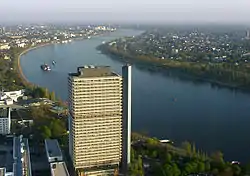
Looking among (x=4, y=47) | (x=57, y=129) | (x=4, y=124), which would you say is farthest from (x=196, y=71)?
(x=4, y=47)

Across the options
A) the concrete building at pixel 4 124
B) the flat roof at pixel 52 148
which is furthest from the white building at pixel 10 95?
the flat roof at pixel 52 148

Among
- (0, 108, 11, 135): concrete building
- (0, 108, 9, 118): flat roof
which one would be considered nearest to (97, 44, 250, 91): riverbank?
(0, 108, 9, 118): flat roof

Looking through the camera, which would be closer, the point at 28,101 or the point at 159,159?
the point at 159,159

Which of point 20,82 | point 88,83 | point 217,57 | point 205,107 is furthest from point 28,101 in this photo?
point 217,57

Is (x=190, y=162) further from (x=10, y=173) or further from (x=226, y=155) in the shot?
(x=10, y=173)

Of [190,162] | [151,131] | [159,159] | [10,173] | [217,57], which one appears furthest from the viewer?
[217,57]

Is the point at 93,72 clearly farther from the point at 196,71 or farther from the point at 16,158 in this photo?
the point at 196,71
